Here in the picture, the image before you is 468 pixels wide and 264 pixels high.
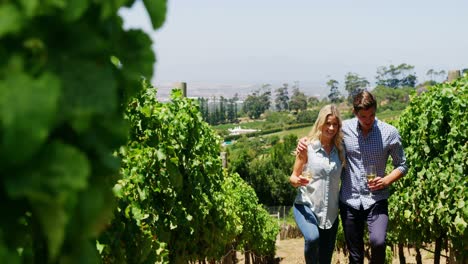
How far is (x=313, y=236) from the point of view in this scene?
5.05 metres

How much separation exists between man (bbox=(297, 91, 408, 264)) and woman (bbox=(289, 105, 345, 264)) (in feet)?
0.30

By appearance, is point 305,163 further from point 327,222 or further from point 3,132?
point 3,132

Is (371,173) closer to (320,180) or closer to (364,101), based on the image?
(320,180)

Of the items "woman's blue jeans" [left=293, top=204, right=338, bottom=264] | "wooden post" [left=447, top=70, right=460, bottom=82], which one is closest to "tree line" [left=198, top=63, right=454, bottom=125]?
"wooden post" [left=447, top=70, right=460, bottom=82]

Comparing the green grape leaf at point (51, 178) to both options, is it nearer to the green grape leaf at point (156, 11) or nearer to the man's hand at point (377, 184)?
the green grape leaf at point (156, 11)

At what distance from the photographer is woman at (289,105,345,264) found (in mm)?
5031

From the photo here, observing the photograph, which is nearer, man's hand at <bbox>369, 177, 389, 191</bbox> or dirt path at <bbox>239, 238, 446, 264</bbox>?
man's hand at <bbox>369, 177, 389, 191</bbox>

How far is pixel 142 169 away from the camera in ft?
16.3

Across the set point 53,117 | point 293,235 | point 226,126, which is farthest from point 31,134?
point 226,126

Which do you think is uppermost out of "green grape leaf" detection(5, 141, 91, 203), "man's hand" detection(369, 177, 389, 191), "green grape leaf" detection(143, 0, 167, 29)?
"green grape leaf" detection(143, 0, 167, 29)

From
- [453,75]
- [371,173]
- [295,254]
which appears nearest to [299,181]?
[371,173]

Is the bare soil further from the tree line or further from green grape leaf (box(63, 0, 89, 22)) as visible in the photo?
the tree line

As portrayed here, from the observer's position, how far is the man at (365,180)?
4.97m

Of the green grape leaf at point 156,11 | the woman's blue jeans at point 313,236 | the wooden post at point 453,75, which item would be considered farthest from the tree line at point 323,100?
the green grape leaf at point 156,11
